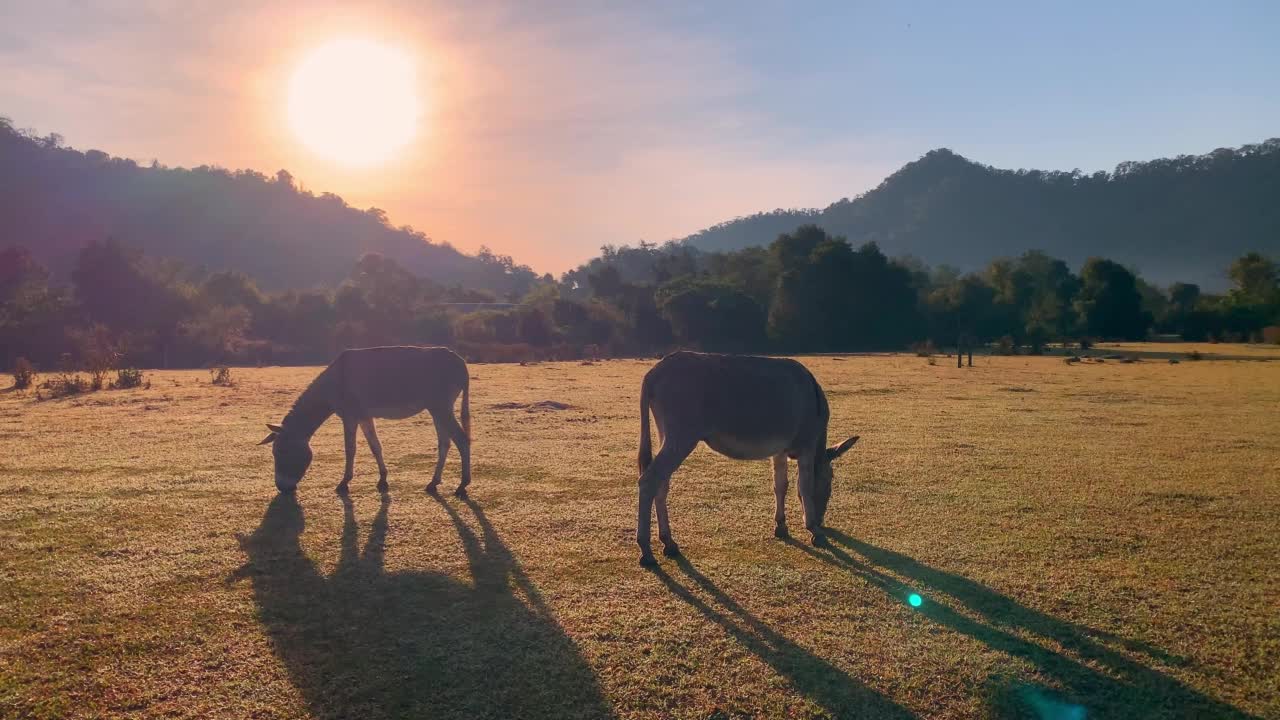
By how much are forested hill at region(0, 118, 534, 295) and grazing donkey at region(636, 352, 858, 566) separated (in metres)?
92.6

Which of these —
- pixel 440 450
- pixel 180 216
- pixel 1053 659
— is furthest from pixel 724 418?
pixel 180 216

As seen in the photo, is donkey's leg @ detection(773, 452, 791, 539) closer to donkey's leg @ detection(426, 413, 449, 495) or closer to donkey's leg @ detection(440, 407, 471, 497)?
donkey's leg @ detection(440, 407, 471, 497)

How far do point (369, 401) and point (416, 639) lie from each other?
A: 201 inches

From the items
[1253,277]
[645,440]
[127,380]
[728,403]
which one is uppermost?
[1253,277]

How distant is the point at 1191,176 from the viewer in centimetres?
18312

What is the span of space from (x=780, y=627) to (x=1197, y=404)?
19.4 metres

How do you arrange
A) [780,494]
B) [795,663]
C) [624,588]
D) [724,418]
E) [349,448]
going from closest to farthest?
[795,663] → [624,588] → [724,418] → [780,494] → [349,448]

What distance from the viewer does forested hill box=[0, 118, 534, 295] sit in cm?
9850

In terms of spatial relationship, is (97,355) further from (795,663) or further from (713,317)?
(713,317)

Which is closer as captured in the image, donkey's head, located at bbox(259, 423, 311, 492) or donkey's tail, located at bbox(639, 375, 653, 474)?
donkey's tail, located at bbox(639, 375, 653, 474)

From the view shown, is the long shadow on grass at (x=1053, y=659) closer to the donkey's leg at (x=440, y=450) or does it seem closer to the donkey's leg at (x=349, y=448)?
the donkey's leg at (x=440, y=450)

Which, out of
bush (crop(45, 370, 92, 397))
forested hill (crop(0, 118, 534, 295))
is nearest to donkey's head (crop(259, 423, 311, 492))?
bush (crop(45, 370, 92, 397))

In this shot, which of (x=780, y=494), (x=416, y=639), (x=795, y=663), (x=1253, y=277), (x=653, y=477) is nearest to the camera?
(x=795, y=663)

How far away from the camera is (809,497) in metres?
8.01
